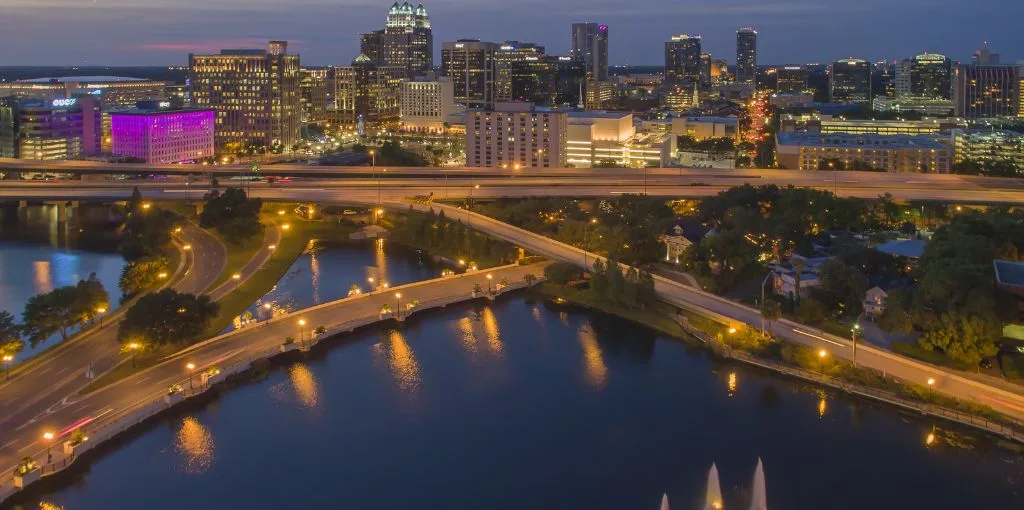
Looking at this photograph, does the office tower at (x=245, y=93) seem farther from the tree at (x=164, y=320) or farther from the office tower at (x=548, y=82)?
the tree at (x=164, y=320)

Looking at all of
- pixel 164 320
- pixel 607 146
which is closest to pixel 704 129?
pixel 607 146

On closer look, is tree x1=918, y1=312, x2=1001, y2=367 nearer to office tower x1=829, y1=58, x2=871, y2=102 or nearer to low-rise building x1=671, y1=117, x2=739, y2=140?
low-rise building x1=671, y1=117, x2=739, y2=140

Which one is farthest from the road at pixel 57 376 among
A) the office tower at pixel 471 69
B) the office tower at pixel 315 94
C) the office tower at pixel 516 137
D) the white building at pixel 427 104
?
the office tower at pixel 471 69

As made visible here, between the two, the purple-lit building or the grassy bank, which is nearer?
the grassy bank

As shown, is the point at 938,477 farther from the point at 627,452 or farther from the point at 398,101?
the point at 398,101

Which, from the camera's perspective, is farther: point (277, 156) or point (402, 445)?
point (277, 156)

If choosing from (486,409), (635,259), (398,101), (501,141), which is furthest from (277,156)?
(486,409)

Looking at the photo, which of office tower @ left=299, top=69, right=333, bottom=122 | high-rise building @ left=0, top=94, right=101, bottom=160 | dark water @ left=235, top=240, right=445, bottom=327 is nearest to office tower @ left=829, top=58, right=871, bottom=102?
office tower @ left=299, top=69, right=333, bottom=122
